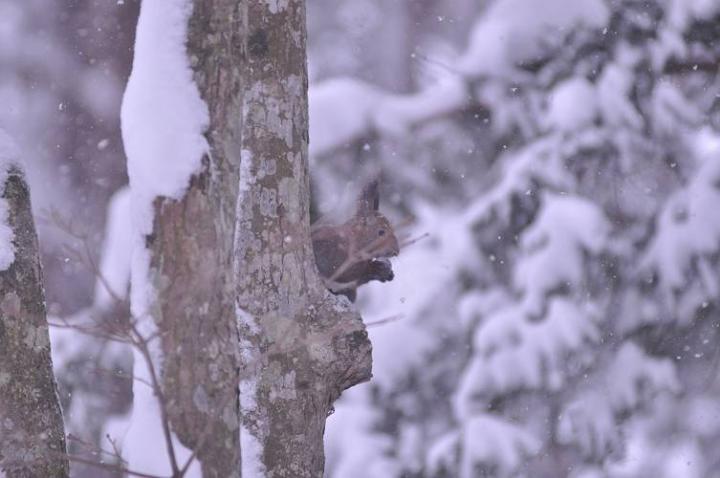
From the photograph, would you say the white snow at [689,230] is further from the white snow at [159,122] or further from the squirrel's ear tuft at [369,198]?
the white snow at [159,122]

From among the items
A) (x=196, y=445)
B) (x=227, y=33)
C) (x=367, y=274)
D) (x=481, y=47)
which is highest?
(x=481, y=47)

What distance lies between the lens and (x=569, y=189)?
5.68m

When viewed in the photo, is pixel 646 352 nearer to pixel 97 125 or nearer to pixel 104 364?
pixel 104 364

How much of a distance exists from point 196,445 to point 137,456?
0.54 ft

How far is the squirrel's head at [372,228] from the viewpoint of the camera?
114 inches

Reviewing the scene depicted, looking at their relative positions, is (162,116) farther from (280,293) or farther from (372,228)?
(372,228)

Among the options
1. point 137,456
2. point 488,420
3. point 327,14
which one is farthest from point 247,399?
point 327,14

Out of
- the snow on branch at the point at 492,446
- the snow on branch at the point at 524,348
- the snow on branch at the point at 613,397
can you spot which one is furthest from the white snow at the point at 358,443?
the snow on branch at the point at 613,397

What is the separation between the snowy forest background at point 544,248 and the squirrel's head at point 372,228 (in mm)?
2393

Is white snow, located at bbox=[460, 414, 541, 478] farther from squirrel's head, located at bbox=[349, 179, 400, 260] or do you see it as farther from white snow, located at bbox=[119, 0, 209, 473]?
white snow, located at bbox=[119, 0, 209, 473]

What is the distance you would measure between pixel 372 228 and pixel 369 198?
0.15 metres

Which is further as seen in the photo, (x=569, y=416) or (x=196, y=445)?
(x=569, y=416)

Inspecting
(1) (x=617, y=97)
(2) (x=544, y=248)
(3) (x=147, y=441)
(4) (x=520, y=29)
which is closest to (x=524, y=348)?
(2) (x=544, y=248)

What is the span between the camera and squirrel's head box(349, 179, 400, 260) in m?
2.89
